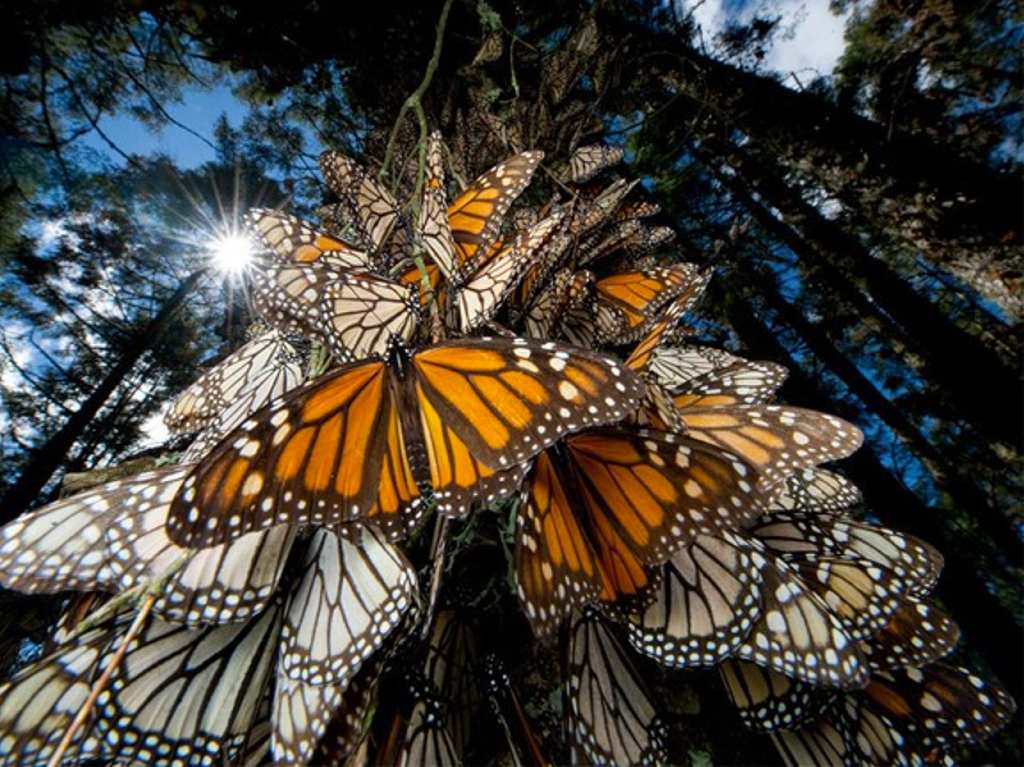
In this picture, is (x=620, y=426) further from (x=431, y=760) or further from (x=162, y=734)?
(x=162, y=734)

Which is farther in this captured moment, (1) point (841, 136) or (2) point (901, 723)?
(1) point (841, 136)

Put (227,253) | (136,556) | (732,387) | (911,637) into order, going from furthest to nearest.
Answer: (227,253) < (732,387) < (911,637) < (136,556)

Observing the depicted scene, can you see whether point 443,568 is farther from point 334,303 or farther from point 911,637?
point 911,637

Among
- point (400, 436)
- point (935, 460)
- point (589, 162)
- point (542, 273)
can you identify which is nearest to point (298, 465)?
point (400, 436)

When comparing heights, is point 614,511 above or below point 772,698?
above

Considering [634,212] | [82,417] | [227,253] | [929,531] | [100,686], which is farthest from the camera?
[929,531]

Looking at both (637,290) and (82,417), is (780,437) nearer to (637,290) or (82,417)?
(637,290)

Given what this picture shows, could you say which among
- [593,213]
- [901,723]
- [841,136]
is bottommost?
[901,723]

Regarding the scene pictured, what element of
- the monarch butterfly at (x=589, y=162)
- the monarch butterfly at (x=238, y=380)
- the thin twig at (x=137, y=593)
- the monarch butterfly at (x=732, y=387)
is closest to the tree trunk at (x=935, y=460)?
the monarch butterfly at (x=589, y=162)

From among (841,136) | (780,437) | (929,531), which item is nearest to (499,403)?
(780,437)
